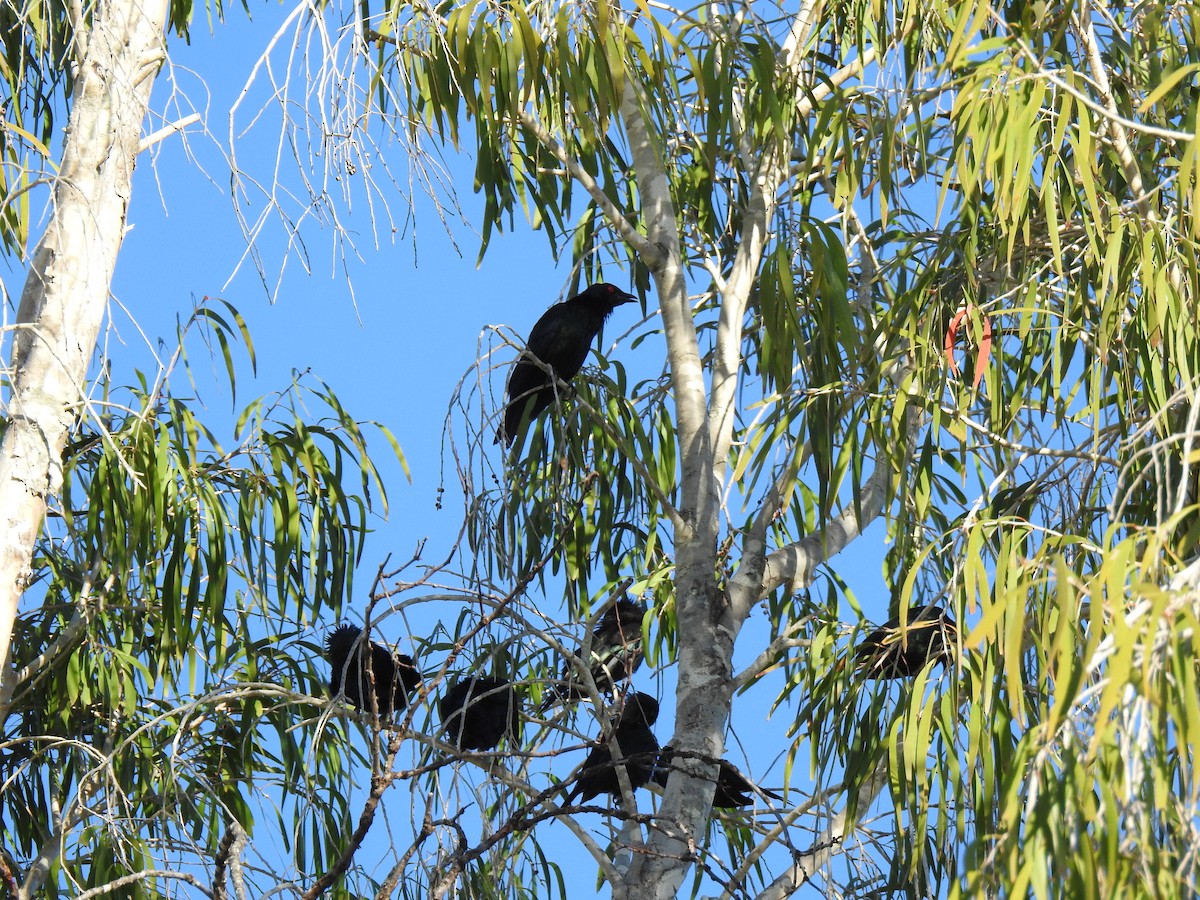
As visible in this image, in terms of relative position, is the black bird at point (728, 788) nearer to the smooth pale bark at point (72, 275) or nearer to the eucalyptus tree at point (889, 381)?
the eucalyptus tree at point (889, 381)

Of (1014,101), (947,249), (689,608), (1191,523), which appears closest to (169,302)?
(689,608)

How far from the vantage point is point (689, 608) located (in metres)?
3.06

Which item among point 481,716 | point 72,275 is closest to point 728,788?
point 481,716

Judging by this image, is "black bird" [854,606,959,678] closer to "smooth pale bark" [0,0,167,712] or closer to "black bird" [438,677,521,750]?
"black bird" [438,677,521,750]

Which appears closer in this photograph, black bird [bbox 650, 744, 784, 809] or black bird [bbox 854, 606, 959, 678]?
black bird [bbox 854, 606, 959, 678]

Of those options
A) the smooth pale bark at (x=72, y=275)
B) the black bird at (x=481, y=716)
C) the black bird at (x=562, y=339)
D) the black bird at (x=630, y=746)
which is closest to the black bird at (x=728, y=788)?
the black bird at (x=630, y=746)

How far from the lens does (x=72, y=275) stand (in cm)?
315

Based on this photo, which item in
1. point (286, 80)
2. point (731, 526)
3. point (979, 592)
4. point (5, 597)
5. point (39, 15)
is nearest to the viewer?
point (979, 592)

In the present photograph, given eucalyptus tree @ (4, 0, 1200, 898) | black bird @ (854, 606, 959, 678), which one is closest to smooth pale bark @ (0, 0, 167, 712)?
eucalyptus tree @ (4, 0, 1200, 898)

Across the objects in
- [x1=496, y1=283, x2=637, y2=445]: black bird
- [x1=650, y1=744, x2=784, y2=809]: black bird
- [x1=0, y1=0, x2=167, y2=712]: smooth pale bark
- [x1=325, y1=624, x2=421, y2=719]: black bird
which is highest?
[x1=496, y1=283, x2=637, y2=445]: black bird

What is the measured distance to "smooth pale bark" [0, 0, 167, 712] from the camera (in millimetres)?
3021

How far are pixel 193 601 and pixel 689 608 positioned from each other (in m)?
1.08

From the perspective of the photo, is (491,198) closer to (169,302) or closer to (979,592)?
(169,302)

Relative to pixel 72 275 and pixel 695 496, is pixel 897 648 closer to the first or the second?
pixel 695 496
